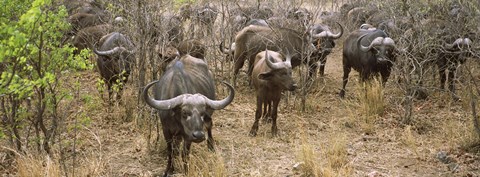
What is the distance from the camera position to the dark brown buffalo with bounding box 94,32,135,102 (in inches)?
297

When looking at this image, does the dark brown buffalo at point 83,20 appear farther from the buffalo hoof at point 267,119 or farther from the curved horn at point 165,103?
the curved horn at point 165,103

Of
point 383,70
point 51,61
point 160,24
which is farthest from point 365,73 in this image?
point 51,61

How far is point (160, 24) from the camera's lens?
691 centimetres

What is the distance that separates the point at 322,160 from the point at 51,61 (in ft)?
11.1

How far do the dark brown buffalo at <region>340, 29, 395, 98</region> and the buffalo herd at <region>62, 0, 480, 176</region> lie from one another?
0.06ft

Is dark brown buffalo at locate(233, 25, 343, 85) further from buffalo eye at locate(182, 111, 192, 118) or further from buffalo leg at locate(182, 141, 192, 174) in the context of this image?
buffalo eye at locate(182, 111, 192, 118)

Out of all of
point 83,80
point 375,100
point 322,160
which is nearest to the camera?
point 322,160

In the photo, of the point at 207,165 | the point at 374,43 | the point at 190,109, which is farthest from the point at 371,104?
the point at 190,109

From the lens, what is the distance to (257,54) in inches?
325

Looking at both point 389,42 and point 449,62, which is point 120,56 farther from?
point 449,62

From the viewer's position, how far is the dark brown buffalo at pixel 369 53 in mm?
8688

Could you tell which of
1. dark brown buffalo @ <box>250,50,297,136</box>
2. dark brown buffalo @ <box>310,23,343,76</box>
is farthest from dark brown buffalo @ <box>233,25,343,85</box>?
dark brown buffalo @ <box>250,50,297,136</box>

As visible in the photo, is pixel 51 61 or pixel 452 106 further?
pixel 452 106

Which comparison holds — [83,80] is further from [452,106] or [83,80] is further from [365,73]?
[452,106]
